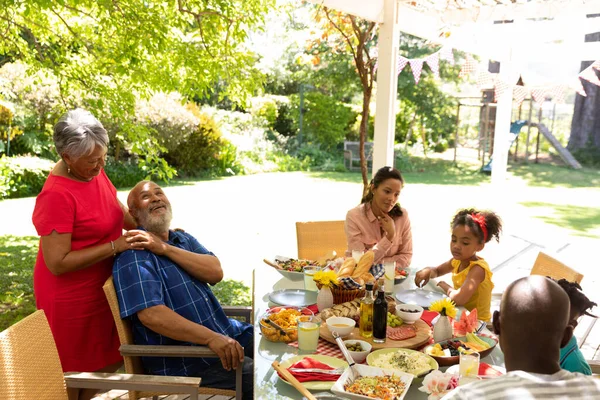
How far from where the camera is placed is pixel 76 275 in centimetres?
249

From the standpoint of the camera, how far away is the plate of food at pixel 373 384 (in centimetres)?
179

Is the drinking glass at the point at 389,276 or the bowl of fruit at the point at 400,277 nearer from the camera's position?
the drinking glass at the point at 389,276

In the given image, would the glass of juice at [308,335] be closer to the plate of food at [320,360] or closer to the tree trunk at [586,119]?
the plate of food at [320,360]

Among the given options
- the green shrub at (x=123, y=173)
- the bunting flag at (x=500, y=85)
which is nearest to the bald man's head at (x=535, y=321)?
the bunting flag at (x=500, y=85)

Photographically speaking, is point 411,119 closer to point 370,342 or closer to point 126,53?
point 126,53

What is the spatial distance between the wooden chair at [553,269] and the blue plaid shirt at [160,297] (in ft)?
5.87

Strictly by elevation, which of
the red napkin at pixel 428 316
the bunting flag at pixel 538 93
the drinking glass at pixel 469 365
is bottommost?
the red napkin at pixel 428 316

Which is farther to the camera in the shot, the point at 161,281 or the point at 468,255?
the point at 468,255

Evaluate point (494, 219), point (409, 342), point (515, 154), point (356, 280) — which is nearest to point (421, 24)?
point (494, 219)

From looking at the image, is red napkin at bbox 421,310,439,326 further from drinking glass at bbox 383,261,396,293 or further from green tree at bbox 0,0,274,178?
green tree at bbox 0,0,274,178

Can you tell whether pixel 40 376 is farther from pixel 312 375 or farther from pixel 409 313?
pixel 409 313

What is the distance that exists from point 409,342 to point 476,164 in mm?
15139

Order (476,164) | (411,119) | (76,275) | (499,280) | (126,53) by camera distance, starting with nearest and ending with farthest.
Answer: (76,275), (126,53), (499,280), (476,164), (411,119)

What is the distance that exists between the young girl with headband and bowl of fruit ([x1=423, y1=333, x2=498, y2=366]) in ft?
1.49
